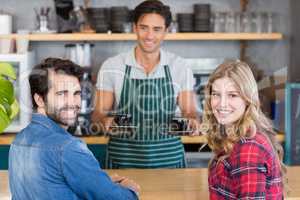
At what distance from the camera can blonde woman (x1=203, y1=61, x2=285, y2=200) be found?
133cm

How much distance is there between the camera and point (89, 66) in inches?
136

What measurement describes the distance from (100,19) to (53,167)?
2.26 meters

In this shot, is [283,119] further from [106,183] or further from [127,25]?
[106,183]

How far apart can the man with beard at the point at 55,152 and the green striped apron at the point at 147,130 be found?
105cm

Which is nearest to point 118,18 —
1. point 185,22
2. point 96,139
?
point 185,22

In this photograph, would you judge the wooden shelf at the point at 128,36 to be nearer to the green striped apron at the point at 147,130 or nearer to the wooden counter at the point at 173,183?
the green striped apron at the point at 147,130

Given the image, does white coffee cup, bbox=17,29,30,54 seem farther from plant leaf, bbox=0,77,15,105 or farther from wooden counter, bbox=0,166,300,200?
plant leaf, bbox=0,77,15,105

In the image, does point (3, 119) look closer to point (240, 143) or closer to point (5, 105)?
point (5, 105)

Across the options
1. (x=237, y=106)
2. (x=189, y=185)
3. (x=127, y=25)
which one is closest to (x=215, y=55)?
(x=127, y=25)

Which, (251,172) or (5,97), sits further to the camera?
(5,97)

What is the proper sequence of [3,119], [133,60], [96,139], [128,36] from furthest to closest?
[128,36] < [96,139] < [133,60] < [3,119]

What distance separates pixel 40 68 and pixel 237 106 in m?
0.54

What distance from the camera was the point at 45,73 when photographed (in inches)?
54.2

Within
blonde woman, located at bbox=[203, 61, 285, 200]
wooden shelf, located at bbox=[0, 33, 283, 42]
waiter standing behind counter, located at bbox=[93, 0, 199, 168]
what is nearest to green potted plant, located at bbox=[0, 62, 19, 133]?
blonde woman, located at bbox=[203, 61, 285, 200]
